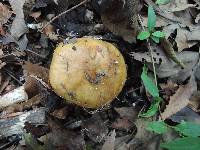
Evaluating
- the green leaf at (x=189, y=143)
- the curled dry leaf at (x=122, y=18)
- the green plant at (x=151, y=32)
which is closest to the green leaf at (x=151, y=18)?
the green plant at (x=151, y=32)

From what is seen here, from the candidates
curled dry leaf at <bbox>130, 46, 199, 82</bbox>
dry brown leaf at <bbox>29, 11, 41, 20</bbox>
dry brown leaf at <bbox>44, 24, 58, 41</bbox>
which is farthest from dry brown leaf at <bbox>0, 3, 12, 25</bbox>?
curled dry leaf at <bbox>130, 46, 199, 82</bbox>

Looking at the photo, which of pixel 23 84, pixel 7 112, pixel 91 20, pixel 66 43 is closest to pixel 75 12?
pixel 91 20

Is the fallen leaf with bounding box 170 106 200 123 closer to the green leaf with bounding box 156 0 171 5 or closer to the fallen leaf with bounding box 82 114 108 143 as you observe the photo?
the fallen leaf with bounding box 82 114 108 143

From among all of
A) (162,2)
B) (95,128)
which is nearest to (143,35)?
(162,2)

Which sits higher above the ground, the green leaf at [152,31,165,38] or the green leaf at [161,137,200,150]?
the green leaf at [152,31,165,38]

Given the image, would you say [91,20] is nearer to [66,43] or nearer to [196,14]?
[66,43]

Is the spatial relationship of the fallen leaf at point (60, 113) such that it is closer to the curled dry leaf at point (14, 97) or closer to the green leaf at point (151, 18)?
the curled dry leaf at point (14, 97)

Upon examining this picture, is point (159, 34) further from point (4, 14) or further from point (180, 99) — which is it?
point (4, 14)
